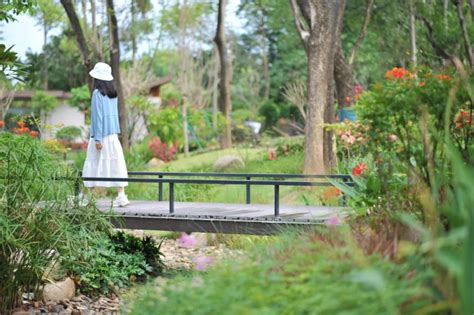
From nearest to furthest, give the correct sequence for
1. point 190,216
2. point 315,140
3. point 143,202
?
point 190,216
point 143,202
point 315,140

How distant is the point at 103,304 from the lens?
9.23 meters

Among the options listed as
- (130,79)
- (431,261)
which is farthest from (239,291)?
(130,79)

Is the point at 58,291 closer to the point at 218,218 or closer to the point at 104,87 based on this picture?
the point at 218,218

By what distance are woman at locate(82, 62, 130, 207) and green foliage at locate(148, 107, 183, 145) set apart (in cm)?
1757

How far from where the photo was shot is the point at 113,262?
10.0m

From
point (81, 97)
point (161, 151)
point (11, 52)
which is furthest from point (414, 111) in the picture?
point (81, 97)

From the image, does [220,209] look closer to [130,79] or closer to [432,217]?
[432,217]

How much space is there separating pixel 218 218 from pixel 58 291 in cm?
190

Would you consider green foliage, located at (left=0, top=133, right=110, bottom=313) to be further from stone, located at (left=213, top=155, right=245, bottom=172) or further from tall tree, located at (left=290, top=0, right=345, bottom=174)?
stone, located at (left=213, top=155, right=245, bottom=172)

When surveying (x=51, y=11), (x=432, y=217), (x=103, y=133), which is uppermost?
(x=51, y=11)

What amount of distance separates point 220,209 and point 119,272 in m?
1.49

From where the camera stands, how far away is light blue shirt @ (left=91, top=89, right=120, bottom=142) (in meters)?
10.8

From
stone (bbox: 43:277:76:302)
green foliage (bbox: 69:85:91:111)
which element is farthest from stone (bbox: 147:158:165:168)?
stone (bbox: 43:277:76:302)

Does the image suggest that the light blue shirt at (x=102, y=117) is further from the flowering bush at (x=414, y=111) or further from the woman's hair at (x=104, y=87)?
the flowering bush at (x=414, y=111)
